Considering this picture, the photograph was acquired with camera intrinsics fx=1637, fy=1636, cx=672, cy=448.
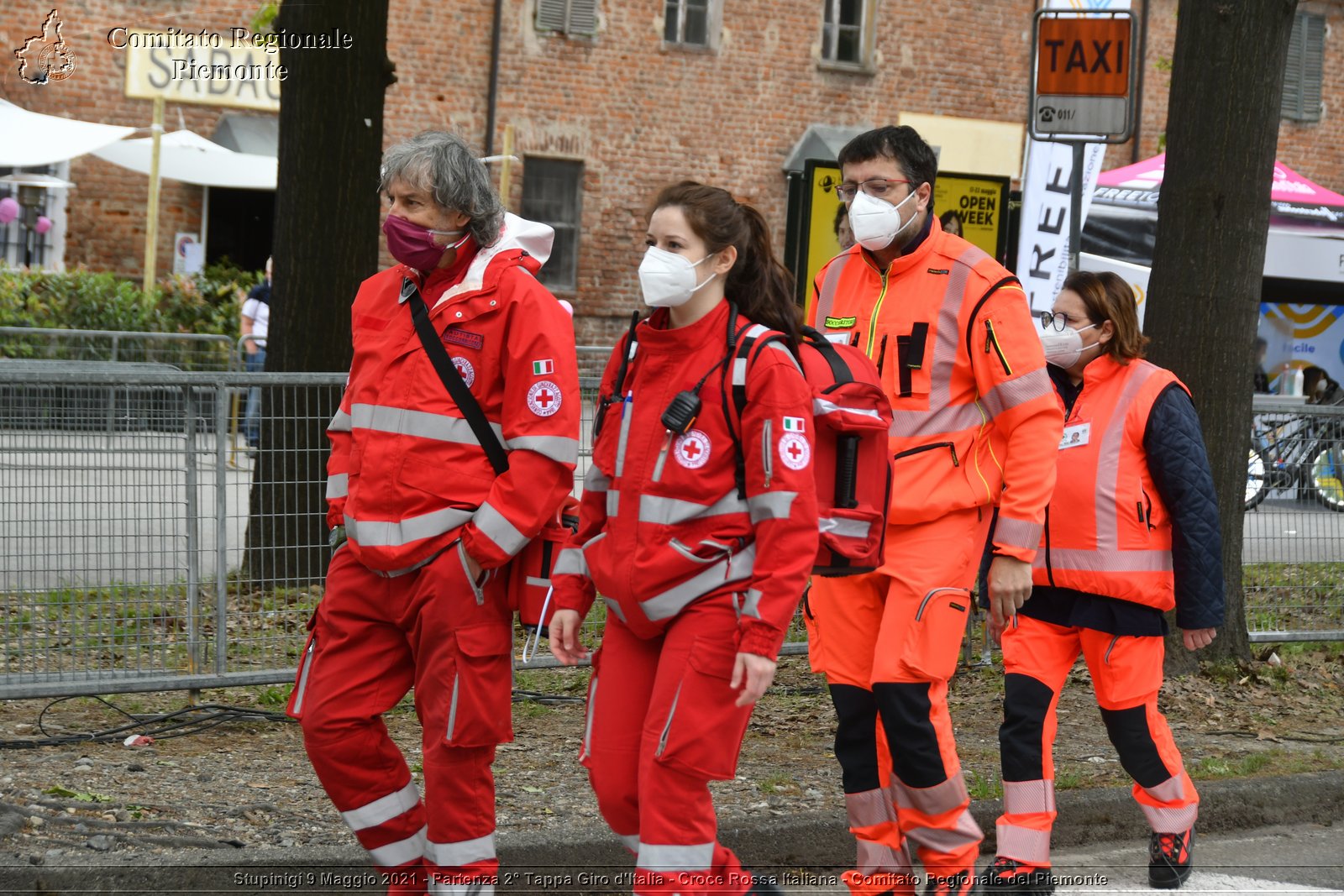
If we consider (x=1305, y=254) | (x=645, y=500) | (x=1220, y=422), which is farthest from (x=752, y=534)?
(x=1305, y=254)

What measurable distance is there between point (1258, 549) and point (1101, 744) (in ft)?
7.24

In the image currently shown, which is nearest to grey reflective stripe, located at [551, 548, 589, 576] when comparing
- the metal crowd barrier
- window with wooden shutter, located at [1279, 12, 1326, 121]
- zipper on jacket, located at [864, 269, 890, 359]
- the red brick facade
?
zipper on jacket, located at [864, 269, 890, 359]

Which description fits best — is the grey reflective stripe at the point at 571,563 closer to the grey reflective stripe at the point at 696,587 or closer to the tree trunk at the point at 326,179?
the grey reflective stripe at the point at 696,587

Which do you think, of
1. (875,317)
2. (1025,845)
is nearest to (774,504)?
(875,317)

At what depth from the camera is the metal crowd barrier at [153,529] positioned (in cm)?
641

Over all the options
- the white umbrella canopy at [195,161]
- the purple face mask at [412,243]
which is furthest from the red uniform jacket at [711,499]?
the white umbrella canopy at [195,161]

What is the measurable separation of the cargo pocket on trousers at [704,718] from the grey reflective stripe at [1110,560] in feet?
6.11

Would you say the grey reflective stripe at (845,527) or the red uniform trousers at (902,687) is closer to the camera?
the grey reflective stripe at (845,527)

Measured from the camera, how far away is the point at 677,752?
372cm

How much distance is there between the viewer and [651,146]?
25688 mm

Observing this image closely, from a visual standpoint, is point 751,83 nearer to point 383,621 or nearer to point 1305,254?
point 1305,254

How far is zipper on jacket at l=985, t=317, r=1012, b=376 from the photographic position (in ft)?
15.1

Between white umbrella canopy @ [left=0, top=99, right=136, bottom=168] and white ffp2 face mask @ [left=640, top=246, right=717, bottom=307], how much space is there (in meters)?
17.1

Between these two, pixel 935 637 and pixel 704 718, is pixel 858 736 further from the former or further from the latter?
pixel 704 718
